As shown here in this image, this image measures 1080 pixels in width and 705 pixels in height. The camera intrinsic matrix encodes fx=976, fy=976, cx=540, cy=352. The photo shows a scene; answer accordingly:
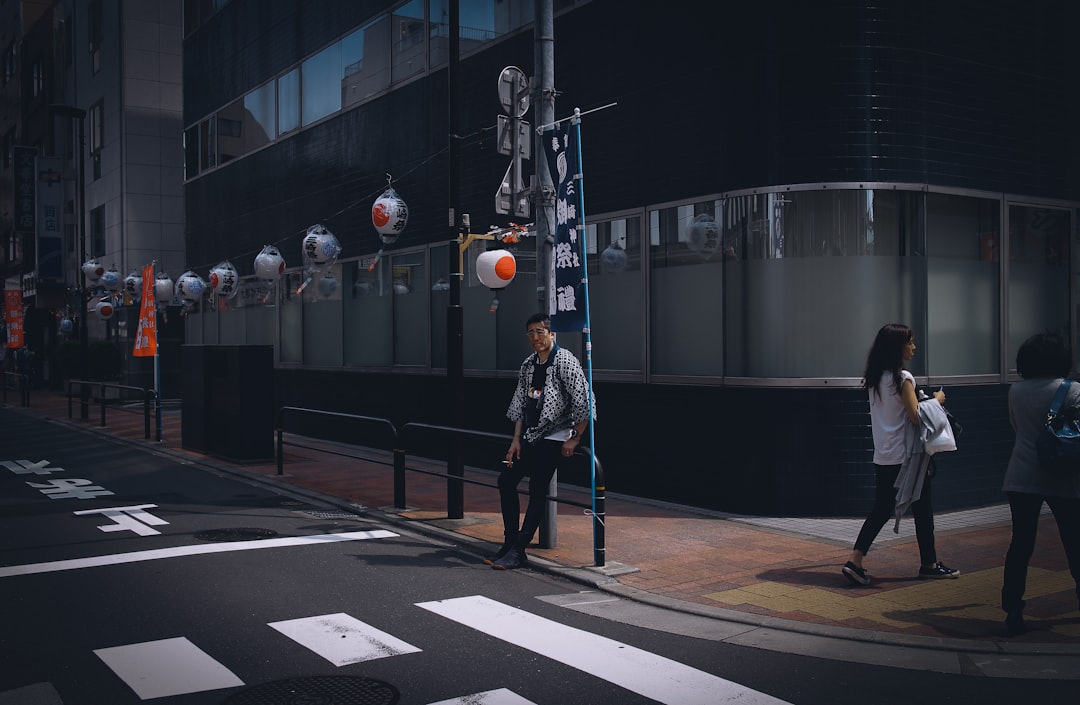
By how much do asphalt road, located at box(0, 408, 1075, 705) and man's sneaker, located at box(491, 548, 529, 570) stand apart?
11 centimetres

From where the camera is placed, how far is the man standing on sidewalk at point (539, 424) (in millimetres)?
8062

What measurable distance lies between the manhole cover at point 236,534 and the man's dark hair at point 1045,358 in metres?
7.02

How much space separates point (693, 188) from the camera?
1124 cm

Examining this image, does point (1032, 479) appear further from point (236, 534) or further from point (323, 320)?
point (323, 320)

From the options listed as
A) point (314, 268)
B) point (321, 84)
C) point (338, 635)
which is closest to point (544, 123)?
point (338, 635)

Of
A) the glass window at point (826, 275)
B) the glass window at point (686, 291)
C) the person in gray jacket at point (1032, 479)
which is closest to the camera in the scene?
the person in gray jacket at point (1032, 479)

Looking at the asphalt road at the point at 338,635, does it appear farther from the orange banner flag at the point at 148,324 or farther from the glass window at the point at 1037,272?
the orange banner flag at the point at 148,324

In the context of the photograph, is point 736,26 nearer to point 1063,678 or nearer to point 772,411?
point 772,411

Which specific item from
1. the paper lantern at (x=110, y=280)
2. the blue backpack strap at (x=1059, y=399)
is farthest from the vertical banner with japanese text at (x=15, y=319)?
the blue backpack strap at (x=1059, y=399)

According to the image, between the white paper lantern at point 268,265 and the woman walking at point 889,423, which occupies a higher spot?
the white paper lantern at point 268,265

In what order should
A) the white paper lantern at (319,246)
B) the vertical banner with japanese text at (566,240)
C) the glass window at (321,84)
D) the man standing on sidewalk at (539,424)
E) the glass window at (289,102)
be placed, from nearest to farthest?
the man standing on sidewalk at (539,424) < the vertical banner with japanese text at (566,240) < the white paper lantern at (319,246) < the glass window at (321,84) < the glass window at (289,102)

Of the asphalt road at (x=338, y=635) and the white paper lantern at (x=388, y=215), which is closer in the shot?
the asphalt road at (x=338, y=635)

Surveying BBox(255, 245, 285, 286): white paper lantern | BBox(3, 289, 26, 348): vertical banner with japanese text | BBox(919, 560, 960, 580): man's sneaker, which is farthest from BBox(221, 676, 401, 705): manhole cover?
BBox(3, 289, 26, 348): vertical banner with japanese text

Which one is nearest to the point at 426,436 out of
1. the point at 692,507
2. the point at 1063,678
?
the point at 692,507
